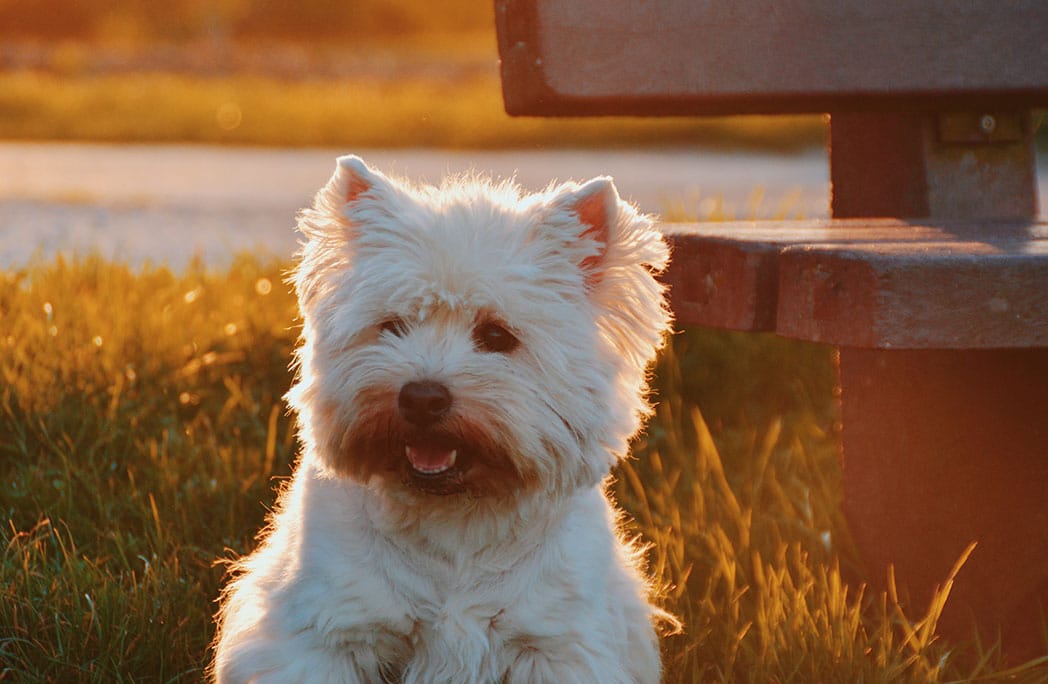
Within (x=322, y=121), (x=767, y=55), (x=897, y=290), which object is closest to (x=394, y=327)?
(x=897, y=290)

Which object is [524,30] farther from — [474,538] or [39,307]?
[39,307]

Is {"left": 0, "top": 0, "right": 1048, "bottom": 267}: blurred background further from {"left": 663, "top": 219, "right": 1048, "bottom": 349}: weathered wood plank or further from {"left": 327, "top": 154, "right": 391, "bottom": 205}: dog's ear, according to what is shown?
{"left": 327, "top": 154, "right": 391, "bottom": 205}: dog's ear

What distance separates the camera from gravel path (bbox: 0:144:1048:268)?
8531 millimetres

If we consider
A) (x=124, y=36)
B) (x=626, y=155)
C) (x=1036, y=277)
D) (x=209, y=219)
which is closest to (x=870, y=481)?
(x=1036, y=277)

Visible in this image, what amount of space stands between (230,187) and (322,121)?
4.93m

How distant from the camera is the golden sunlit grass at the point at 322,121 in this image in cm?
1644

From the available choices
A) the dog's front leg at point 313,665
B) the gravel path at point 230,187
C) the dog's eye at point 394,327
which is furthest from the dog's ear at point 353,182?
the gravel path at point 230,187

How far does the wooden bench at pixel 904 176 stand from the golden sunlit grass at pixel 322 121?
37.1ft

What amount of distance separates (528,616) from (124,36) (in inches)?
1440

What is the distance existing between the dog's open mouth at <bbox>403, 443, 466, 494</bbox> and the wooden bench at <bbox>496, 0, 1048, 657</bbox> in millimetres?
766

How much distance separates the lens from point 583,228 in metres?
3.07

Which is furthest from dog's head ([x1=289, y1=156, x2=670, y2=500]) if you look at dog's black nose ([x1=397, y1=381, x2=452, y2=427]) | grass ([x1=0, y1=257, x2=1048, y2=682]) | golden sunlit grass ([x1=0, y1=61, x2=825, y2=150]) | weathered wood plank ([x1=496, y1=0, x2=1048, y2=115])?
golden sunlit grass ([x1=0, y1=61, x2=825, y2=150])

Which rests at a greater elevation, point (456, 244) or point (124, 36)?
point (124, 36)

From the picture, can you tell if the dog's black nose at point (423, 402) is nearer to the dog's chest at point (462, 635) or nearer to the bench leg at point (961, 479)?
the dog's chest at point (462, 635)
